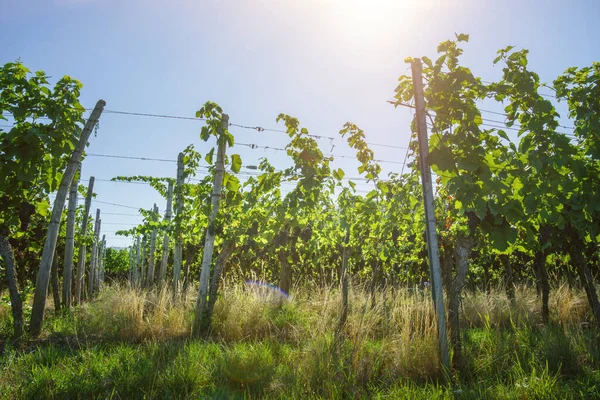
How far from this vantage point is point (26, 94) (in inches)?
182

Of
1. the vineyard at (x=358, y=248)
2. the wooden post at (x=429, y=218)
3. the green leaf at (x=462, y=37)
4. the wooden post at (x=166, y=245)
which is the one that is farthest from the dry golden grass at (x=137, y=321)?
the green leaf at (x=462, y=37)

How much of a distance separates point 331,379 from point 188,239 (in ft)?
20.1

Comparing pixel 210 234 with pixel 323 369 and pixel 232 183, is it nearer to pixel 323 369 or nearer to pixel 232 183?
pixel 232 183

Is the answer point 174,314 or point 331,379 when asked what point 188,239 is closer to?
point 174,314

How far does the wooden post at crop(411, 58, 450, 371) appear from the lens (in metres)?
3.39

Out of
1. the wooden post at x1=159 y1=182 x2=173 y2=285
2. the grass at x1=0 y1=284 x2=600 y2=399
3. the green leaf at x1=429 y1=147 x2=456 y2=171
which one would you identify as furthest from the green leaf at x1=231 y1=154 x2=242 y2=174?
the green leaf at x1=429 y1=147 x2=456 y2=171

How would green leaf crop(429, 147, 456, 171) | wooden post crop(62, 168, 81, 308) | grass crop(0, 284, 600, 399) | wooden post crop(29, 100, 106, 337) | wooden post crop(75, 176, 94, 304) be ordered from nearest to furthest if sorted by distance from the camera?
grass crop(0, 284, 600, 399)
green leaf crop(429, 147, 456, 171)
wooden post crop(29, 100, 106, 337)
wooden post crop(62, 168, 81, 308)
wooden post crop(75, 176, 94, 304)

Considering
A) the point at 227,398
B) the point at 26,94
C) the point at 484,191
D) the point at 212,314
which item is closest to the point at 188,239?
the point at 212,314

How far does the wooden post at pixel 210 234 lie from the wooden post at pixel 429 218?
3.23 meters

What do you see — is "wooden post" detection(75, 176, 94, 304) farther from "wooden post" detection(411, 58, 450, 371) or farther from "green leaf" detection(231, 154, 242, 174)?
"wooden post" detection(411, 58, 450, 371)

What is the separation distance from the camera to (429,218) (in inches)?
138

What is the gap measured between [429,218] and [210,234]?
3.38 metres

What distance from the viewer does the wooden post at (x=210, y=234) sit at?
5.53 m

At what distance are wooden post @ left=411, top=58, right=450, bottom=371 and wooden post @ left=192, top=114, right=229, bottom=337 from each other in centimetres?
323
